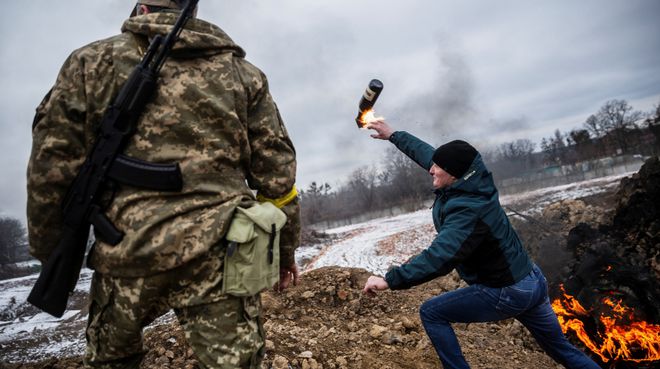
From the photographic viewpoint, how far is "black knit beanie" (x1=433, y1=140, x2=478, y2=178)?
109 inches

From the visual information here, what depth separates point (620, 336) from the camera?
383 centimetres

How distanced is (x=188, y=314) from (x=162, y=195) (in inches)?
21.6

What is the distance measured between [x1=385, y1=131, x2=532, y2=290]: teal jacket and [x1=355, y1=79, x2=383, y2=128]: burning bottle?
45.3 inches

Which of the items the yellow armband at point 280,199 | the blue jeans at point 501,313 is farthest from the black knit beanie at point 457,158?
the yellow armband at point 280,199

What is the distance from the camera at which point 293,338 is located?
13.1 feet

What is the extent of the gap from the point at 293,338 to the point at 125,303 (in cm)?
274

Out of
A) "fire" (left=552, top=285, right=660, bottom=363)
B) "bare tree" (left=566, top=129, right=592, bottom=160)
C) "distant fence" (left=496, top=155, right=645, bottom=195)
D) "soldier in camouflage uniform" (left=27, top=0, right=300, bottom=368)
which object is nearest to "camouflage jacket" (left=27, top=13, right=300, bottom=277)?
"soldier in camouflage uniform" (left=27, top=0, right=300, bottom=368)

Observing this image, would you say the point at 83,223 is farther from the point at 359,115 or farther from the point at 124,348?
the point at 359,115

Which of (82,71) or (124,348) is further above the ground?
(82,71)

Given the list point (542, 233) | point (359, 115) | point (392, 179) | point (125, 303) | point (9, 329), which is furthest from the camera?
point (392, 179)

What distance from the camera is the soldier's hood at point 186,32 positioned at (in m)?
1.69

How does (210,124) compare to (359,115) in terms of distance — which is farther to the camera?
(359,115)

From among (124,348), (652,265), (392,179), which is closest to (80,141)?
(124,348)

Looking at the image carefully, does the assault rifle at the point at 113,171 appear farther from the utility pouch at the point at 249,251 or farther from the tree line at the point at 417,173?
the tree line at the point at 417,173
